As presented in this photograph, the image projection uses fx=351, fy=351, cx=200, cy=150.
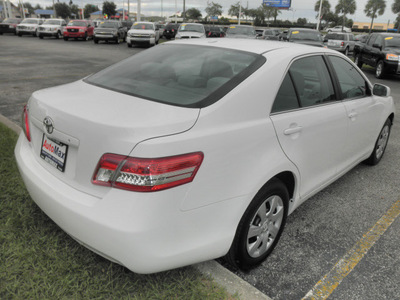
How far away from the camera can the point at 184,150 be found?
1834mm

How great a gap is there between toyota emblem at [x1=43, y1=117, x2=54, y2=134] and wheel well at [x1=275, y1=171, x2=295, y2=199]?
1522 millimetres

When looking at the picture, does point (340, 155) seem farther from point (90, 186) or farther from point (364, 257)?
point (90, 186)

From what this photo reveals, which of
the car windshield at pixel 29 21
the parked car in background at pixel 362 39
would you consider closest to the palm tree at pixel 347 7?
the parked car in background at pixel 362 39

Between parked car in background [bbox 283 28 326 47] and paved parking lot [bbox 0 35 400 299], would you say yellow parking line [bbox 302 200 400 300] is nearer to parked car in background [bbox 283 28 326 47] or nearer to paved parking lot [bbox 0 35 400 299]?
paved parking lot [bbox 0 35 400 299]

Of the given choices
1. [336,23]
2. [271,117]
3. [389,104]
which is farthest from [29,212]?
[336,23]

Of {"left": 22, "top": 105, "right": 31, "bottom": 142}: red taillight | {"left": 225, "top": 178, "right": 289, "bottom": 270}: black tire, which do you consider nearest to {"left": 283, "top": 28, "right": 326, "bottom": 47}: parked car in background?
{"left": 225, "top": 178, "right": 289, "bottom": 270}: black tire

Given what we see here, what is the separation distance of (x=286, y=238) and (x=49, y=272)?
72.9 inches

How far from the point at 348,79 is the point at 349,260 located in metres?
1.80

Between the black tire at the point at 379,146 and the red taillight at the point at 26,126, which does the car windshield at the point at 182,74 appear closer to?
the red taillight at the point at 26,126

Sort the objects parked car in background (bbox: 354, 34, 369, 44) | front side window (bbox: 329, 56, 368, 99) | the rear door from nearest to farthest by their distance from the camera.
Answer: the rear door
front side window (bbox: 329, 56, 368, 99)
parked car in background (bbox: 354, 34, 369, 44)

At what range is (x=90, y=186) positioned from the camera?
76.0 inches

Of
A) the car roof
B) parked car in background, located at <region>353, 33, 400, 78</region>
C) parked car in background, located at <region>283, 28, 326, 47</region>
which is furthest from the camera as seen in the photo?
parked car in background, located at <region>283, 28, 326, 47</region>

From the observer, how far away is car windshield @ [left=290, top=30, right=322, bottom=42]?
1669cm

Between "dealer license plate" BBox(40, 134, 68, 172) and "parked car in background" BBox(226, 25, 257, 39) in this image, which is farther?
"parked car in background" BBox(226, 25, 257, 39)
